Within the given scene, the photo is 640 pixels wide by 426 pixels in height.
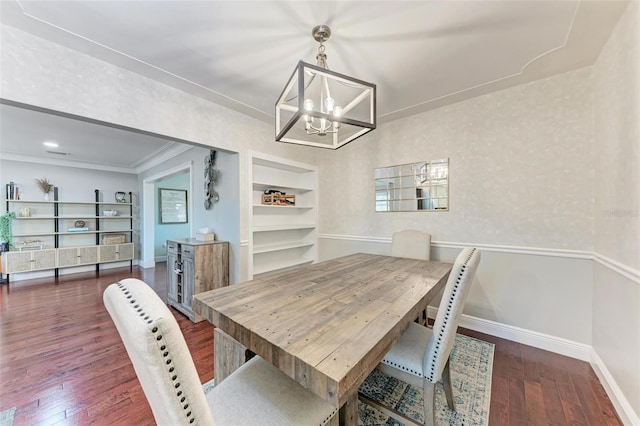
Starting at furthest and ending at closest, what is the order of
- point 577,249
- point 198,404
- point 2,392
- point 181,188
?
1. point 181,188
2. point 577,249
3. point 2,392
4. point 198,404

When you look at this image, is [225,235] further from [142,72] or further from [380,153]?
[380,153]

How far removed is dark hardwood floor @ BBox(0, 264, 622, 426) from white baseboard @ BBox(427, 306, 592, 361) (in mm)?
68

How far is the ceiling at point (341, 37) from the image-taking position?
1453mm

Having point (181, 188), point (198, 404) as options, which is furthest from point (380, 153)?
point (181, 188)

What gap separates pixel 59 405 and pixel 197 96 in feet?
8.78

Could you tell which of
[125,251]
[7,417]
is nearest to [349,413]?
[7,417]

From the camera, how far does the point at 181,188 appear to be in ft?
21.3

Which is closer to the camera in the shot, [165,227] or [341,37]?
[341,37]

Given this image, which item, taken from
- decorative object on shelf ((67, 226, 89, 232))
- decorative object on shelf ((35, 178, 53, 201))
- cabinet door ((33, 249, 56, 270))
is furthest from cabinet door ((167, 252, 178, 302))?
decorative object on shelf ((35, 178, 53, 201))

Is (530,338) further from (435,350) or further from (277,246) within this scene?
(277,246)

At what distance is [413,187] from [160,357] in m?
2.91

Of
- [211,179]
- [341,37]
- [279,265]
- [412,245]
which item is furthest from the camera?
[279,265]

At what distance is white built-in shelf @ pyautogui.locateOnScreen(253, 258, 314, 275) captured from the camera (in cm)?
339

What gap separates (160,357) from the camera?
52 centimetres
